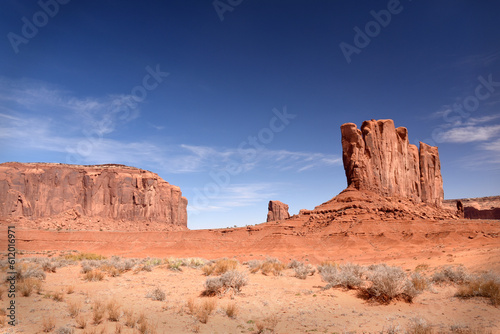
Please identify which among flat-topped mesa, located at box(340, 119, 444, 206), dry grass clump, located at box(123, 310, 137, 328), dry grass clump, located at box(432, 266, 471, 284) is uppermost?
flat-topped mesa, located at box(340, 119, 444, 206)

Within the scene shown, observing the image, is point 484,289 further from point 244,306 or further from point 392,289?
point 244,306

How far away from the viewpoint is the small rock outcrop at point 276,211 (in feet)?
313

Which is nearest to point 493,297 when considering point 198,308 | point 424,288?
point 424,288

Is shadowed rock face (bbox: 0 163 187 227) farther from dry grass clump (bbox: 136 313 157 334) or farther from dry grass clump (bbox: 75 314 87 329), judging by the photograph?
dry grass clump (bbox: 136 313 157 334)

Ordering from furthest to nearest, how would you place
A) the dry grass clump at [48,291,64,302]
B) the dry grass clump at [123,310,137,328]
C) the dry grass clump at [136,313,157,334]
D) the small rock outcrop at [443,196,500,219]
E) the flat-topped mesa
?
the small rock outcrop at [443,196,500,219] < the flat-topped mesa < the dry grass clump at [48,291,64,302] < the dry grass clump at [123,310,137,328] < the dry grass clump at [136,313,157,334]

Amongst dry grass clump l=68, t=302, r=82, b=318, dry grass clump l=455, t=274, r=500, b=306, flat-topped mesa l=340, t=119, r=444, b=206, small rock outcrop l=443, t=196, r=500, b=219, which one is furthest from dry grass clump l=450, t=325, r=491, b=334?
small rock outcrop l=443, t=196, r=500, b=219

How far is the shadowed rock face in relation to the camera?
6544 cm

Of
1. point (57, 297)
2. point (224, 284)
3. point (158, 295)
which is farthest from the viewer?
point (224, 284)

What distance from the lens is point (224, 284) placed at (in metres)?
10.7

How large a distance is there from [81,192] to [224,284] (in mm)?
73130

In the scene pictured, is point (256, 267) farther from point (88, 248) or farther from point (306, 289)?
point (88, 248)

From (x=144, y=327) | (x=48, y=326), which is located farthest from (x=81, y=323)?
(x=144, y=327)

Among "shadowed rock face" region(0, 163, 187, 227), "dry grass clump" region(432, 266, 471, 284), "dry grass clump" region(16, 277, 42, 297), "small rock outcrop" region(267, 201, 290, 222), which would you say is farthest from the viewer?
"small rock outcrop" region(267, 201, 290, 222)

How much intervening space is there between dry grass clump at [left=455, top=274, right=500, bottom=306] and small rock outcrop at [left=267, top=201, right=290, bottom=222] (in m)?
87.1
